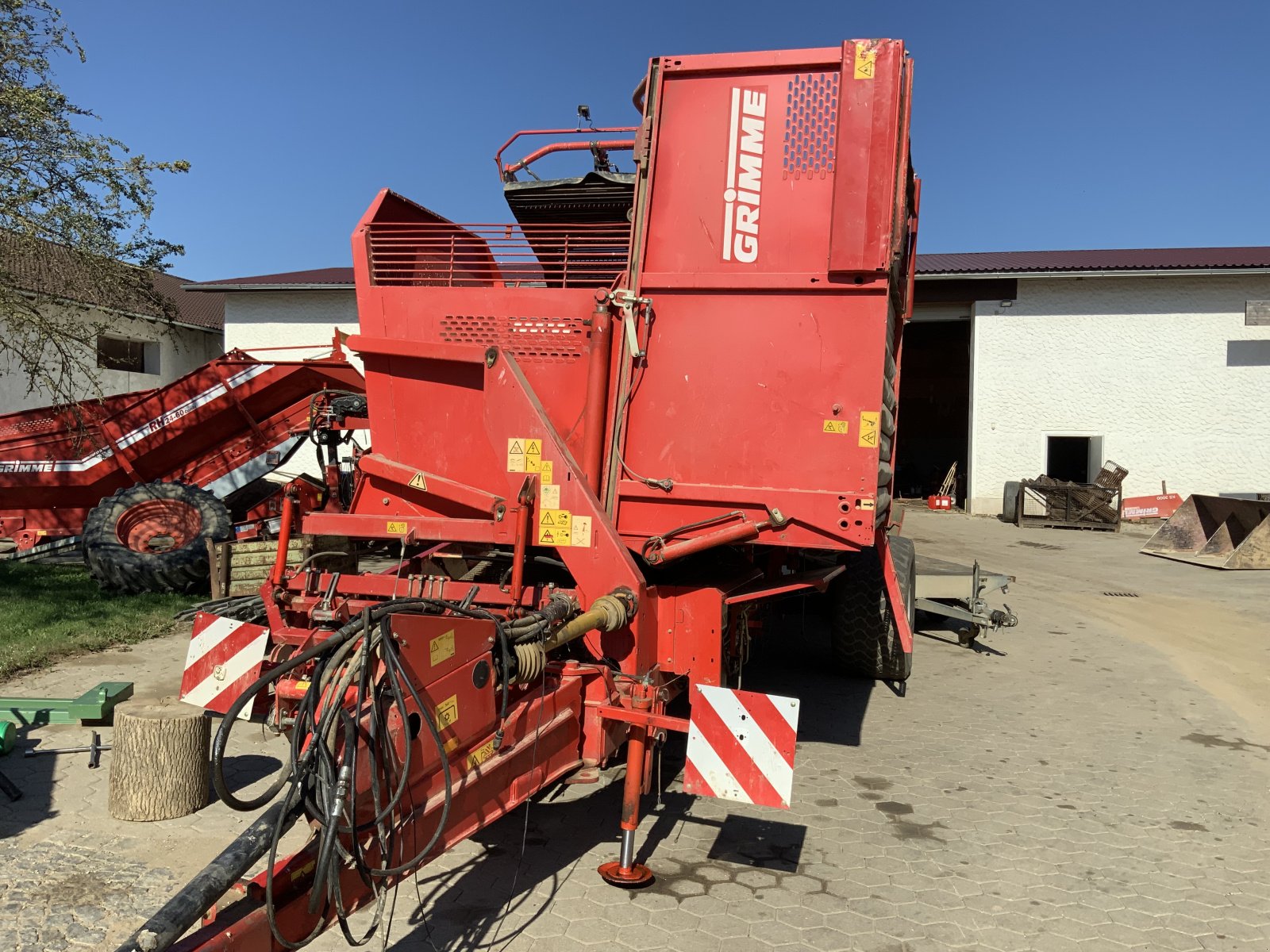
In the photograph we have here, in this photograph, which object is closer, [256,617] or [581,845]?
[581,845]

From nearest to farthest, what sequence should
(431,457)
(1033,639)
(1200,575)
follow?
1. (431,457)
2. (1033,639)
3. (1200,575)

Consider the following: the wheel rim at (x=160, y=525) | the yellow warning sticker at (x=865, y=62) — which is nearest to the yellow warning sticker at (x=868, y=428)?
the yellow warning sticker at (x=865, y=62)

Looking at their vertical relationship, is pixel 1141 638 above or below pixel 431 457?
below

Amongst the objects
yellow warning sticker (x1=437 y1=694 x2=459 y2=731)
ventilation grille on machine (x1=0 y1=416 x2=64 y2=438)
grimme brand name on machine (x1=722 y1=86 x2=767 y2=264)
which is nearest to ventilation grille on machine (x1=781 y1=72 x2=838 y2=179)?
grimme brand name on machine (x1=722 y1=86 x2=767 y2=264)

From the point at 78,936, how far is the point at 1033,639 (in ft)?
27.1

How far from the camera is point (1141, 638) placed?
28.9ft

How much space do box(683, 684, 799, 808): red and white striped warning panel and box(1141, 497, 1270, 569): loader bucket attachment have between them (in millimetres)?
13157

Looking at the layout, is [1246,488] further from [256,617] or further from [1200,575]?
[256,617]

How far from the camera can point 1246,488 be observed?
20.2 meters

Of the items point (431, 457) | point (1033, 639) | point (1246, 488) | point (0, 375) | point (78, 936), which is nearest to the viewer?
point (78, 936)

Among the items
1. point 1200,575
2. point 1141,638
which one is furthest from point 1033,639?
point 1200,575

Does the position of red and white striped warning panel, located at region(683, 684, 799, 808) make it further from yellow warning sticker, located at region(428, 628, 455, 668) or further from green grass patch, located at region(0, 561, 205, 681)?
green grass patch, located at region(0, 561, 205, 681)

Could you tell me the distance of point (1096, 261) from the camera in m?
22.2

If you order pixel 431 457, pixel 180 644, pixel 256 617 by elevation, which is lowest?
pixel 180 644
